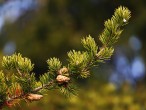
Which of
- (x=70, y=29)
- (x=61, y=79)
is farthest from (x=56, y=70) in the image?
(x=70, y=29)

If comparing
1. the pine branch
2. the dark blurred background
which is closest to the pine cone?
the pine branch

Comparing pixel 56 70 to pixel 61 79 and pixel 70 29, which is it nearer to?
pixel 61 79

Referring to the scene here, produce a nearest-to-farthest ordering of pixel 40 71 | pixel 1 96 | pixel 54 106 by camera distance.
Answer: pixel 1 96, pixel 54 106, pixel 40 71

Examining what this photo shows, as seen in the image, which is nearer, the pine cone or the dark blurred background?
the pine cone

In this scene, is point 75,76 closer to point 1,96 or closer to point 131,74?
point 1,96

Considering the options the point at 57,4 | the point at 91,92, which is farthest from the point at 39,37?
the point at 91,92

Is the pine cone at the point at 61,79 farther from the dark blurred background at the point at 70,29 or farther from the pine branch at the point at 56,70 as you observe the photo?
the dark blurred background at the point at 70,29

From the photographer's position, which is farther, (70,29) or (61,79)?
(70,29)

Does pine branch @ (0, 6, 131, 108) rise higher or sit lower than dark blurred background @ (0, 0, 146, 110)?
lower

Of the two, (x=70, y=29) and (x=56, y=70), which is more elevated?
(x=70, y=29)

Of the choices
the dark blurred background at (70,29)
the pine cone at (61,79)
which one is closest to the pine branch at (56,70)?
the pine cone at (61,79)

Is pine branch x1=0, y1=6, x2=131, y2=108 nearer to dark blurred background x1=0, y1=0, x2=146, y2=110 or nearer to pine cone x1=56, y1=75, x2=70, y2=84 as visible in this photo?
pine cone x1=56, y1=75, x2=70, y2=84
